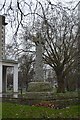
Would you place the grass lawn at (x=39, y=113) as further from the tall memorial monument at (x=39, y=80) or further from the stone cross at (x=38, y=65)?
the stone cross at (x=38, y=65)

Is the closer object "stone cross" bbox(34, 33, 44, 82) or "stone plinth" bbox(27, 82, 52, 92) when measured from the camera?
"stone plinth" bbox(27, 82, 52, 92)

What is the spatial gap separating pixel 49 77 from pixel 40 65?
39.7 m

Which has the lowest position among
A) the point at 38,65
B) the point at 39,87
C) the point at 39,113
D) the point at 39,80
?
the point at 39,113

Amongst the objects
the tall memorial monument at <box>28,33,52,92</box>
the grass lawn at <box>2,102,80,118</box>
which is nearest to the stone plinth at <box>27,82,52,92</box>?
the tall memorial monument at <box>28,33,52,92</box>

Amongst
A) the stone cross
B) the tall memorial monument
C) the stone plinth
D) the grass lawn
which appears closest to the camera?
the grass lawn

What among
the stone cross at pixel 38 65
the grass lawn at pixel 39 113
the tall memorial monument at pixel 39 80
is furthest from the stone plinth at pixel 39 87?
the grass lawn at pixel 39 113

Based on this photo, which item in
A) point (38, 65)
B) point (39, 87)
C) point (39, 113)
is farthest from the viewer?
point (38, 65)

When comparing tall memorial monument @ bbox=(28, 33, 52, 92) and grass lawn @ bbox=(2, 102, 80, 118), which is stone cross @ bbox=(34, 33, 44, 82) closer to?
tall memorial monument @ bbox=(28, 33, 52, 92)

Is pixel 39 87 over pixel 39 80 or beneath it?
beneath

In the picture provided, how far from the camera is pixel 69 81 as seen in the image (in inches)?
2202

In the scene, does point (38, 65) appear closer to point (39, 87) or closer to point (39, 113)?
point (39, 87)

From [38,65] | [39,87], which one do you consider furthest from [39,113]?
[38,65]

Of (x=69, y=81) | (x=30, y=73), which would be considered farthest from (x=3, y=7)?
(x=30, y=73)

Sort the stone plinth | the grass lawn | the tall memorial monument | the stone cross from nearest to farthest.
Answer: the grass lawn < the stone plinth < the tall memorial monument < the stone cross
